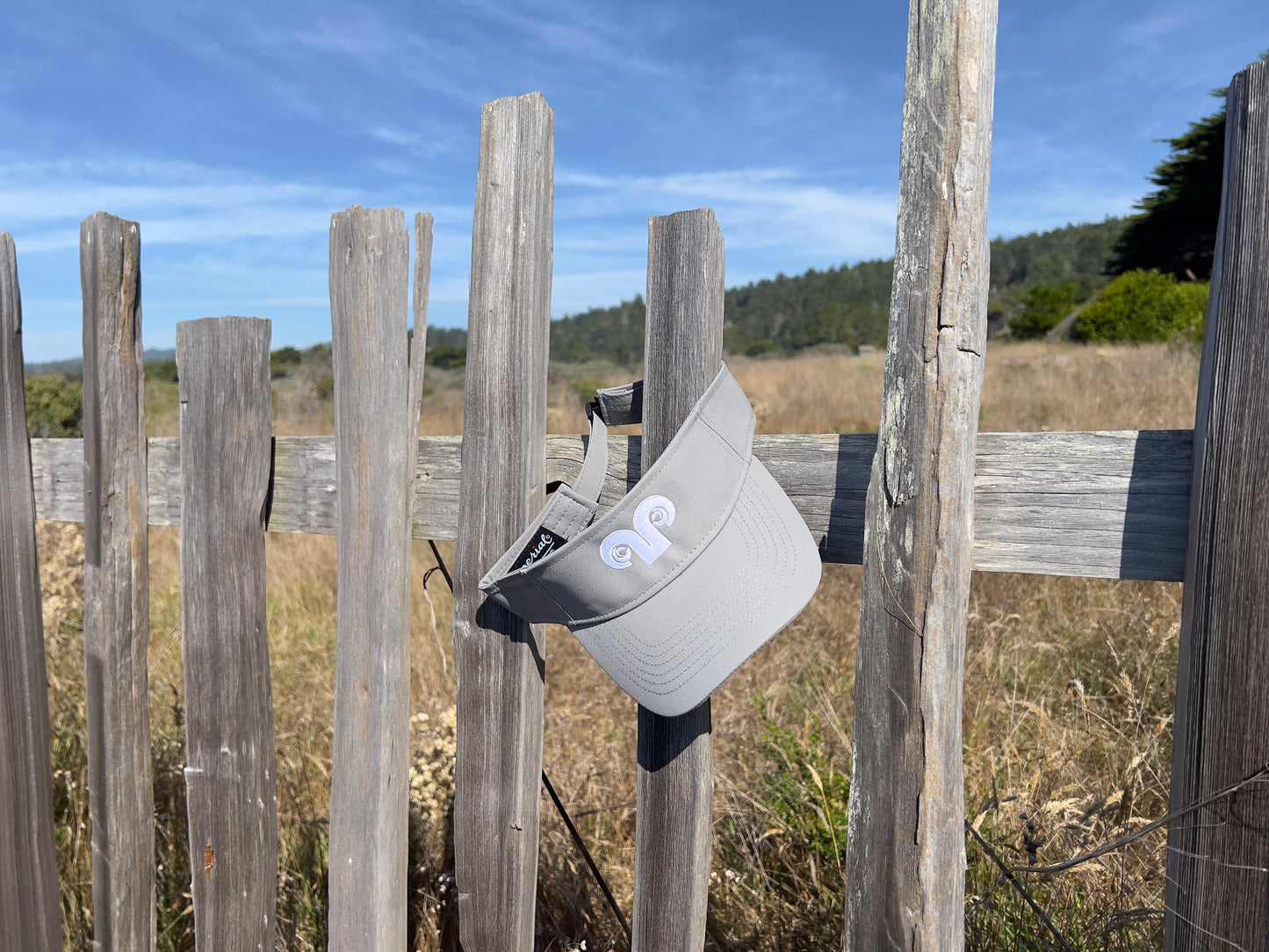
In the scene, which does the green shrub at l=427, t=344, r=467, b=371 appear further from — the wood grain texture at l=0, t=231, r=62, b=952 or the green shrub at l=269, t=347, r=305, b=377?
the wood grain texture at l=0, t=231, r=62, b=952

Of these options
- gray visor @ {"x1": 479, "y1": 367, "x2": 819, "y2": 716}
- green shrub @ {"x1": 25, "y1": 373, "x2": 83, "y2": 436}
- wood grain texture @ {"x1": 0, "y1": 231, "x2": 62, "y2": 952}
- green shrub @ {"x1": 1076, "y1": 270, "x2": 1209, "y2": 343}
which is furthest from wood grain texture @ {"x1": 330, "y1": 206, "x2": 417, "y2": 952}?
green shrub @ {"x1": 1076, "y1": 270, "x2": 1209, "y2": 343}

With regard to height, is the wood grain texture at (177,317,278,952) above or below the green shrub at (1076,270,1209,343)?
below

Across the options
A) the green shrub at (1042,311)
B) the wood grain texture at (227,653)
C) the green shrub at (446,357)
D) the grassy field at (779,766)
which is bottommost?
the grassy field at (779,766)

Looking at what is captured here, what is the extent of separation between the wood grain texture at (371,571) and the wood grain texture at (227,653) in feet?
0.83

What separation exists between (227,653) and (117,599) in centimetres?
35

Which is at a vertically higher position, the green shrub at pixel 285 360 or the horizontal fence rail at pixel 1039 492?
the green shrub at pixel 285 360

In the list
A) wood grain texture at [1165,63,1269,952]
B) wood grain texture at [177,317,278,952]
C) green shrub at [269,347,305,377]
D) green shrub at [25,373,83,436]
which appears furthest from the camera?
green shrub at [269,347,305,377]

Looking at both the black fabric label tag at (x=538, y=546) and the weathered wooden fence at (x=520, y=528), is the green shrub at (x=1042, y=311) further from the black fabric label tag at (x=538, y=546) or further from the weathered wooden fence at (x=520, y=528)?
the black fabric label tag at (x=538, y=546)

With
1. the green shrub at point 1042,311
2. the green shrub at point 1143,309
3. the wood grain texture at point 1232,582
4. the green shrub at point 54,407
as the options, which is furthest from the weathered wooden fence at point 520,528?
the green shrub at point 1042,311

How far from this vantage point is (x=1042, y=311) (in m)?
34.5

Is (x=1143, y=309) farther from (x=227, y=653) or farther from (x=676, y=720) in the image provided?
(x=227, y=653)

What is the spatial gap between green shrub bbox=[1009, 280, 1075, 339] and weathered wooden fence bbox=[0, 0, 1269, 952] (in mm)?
35332

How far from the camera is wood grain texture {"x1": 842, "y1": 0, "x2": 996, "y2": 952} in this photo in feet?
3.44

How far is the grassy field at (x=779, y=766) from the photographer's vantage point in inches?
79.4
